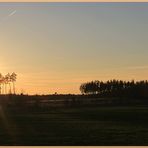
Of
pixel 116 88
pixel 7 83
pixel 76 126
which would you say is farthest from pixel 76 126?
pixel 7 83

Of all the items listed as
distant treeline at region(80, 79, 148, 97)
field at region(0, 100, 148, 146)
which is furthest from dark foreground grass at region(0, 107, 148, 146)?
distant treeline at region(80, 79, 148, 97)

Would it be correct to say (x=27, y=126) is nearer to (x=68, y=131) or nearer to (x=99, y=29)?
(x=68, y=131)

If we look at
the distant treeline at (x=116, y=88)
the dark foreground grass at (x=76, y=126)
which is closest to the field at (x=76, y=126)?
the dark foreground grass at (x=76, y=126)

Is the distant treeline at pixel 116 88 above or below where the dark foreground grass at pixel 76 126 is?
above

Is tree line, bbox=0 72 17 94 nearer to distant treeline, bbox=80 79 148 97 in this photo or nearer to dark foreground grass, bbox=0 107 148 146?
dark foreground grass, bbox=0 107 148 146

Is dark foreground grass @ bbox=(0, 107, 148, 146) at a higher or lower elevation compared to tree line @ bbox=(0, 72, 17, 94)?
lower

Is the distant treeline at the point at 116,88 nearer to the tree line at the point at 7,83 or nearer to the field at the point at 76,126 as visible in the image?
the field at the point at 76,126

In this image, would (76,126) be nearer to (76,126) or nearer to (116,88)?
(76,126)
